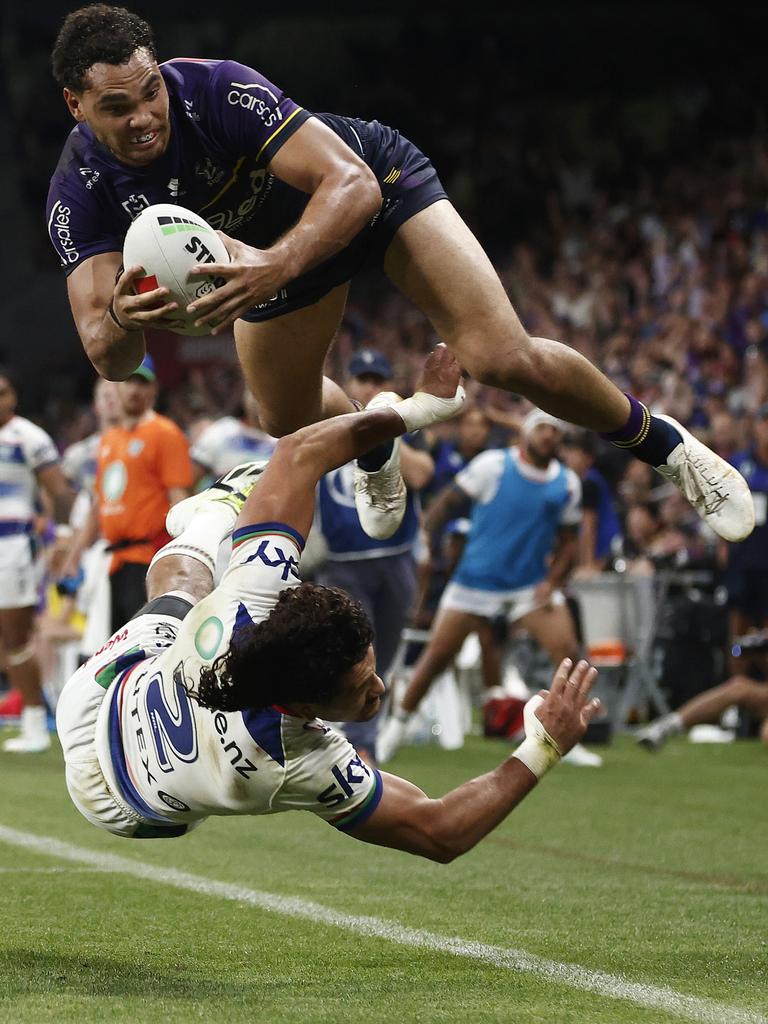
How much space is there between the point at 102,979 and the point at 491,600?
7.70 m

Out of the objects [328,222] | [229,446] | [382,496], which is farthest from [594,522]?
[328,222]

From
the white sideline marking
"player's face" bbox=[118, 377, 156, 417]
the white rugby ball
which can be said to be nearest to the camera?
the white sideline marking

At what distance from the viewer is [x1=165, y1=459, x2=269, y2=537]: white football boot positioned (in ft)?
18.9

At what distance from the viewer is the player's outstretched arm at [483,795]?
471 centimetres

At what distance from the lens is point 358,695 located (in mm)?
4418

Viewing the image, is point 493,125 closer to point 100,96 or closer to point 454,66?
point 454,66

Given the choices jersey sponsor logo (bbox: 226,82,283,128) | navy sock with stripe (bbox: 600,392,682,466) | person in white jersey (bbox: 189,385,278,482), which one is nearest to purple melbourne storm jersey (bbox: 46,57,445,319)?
jersey sponsor logo (bbox: 226,82,283,128)

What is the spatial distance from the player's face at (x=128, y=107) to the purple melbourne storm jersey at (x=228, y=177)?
100 mm

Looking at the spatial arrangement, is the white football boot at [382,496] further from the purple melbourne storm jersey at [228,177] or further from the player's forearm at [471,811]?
the player's forearm at [471,811]

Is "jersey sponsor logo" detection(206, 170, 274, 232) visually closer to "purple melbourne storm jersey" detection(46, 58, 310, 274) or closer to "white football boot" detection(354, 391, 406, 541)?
"purple melbourne storm jersey" detection(46, 58, 310, 274)

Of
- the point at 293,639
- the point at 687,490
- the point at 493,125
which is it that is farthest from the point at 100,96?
the point at 493,125

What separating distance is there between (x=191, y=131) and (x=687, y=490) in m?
2.23

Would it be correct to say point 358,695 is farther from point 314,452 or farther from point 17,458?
point 17,458

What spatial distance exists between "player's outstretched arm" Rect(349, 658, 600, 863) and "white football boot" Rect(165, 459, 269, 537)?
4.33 feet
